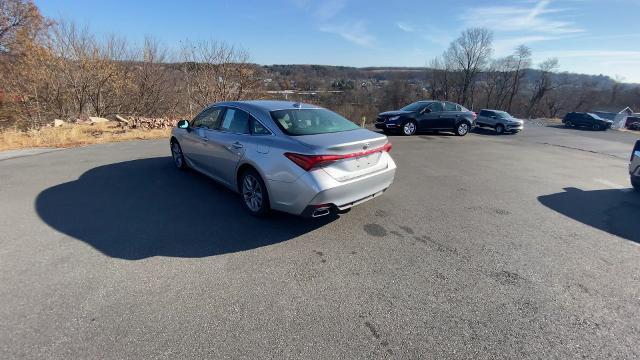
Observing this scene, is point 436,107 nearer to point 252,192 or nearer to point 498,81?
point 252,192

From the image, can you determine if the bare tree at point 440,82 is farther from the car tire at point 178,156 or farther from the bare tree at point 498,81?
the car tire at point 178,156

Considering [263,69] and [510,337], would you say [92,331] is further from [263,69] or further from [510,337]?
[263,69]

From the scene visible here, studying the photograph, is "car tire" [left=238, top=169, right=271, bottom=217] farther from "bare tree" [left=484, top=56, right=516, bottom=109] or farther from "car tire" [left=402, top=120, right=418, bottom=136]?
"bare tree" [left=484, top=56, right=516, bottom=109]

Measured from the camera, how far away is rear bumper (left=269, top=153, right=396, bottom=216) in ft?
11.5

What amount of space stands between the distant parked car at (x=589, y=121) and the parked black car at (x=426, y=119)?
2103 cm

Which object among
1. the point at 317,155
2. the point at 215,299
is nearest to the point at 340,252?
the point at 317,155

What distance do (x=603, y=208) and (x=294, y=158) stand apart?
5.41 meters

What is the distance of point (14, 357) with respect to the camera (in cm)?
207

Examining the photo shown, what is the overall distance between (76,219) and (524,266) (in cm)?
556

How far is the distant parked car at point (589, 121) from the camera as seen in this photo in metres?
27.8

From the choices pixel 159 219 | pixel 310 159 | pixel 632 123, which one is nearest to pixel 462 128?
pixel 310 159

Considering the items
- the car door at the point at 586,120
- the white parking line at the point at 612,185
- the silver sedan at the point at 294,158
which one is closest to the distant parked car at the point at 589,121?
the car door at the point at 586,120

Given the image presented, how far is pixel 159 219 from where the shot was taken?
4.24m

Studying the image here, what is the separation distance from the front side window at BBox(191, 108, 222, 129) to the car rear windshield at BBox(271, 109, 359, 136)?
134 cm
